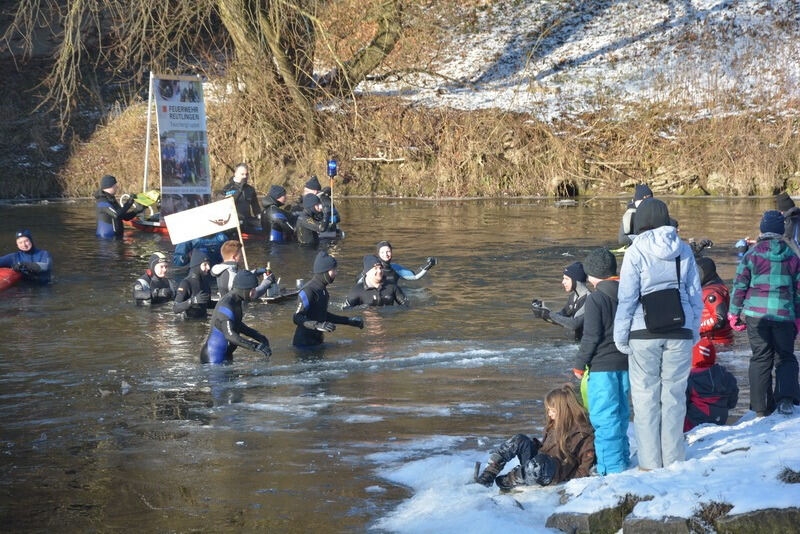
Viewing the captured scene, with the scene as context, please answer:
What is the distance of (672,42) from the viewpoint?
36.2m

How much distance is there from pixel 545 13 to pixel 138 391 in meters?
32.3

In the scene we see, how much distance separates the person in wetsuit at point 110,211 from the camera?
21.8 metres

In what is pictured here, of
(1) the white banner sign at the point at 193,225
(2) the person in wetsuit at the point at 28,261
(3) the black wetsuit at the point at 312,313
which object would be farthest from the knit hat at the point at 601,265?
(2) the person in wetsuit at the point at 28,261

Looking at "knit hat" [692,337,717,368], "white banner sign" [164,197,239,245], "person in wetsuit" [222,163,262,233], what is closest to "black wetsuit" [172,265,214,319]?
"white banner sign" [164,197,239,245]

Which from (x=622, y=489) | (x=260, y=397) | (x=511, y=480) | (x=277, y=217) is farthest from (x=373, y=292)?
(x=622, y=489)

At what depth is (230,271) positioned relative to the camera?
13.8 m

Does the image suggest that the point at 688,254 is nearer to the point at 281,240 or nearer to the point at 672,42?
the point at 281,240

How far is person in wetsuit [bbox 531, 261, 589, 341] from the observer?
1173 centimetres

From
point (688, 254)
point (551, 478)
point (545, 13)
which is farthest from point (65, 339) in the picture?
point (545, 13)

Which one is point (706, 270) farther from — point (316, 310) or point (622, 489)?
point (622, 489)

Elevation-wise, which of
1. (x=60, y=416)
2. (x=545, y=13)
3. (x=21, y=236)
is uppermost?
(x=545, y=13)

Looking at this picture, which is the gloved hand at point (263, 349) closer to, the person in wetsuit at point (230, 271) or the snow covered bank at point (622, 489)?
the person in wetsuit at point (230, 271)

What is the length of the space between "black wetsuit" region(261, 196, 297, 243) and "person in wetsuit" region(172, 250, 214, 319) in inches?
268

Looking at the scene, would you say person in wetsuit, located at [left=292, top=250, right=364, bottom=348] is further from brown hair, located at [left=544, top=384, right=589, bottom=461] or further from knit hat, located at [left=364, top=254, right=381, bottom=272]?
brown hair, located at [left=544, top=384, right=589, bottom=461]
